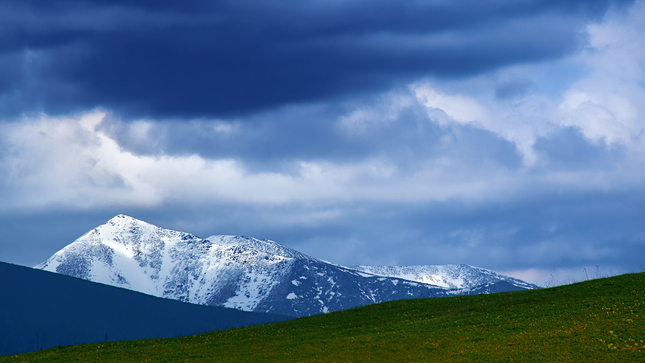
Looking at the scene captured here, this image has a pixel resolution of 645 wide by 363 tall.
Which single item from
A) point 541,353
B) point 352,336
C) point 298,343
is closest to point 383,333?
point 352,336

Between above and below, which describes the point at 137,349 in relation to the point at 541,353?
above

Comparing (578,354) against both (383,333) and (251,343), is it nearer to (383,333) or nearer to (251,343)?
(383,333)

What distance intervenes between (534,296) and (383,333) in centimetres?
2244

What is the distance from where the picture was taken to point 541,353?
5547cm

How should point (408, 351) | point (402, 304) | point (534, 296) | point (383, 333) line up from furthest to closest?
1. point (402, 304)
2. point (534, 296)
3. point (383, 333)
4. point (408, 351)

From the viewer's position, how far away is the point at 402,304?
9344 centimetres

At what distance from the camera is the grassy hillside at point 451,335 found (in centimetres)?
5719

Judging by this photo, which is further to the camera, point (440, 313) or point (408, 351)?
point (440, 313)

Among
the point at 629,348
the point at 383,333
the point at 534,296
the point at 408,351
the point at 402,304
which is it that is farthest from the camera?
the point at 402,304

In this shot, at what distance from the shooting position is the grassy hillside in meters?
57.2

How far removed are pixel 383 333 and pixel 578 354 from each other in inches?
885

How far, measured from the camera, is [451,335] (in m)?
66.8

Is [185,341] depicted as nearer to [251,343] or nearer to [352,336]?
[251,343]

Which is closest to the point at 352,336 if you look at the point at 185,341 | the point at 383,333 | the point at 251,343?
the point at 383,333
